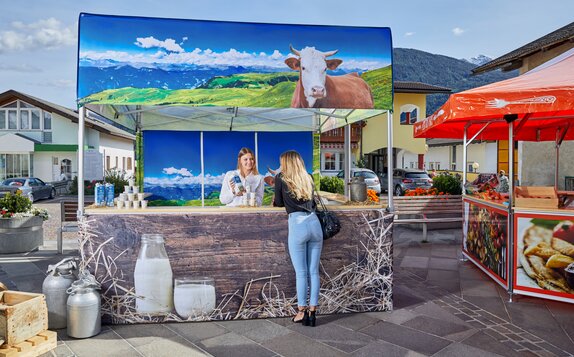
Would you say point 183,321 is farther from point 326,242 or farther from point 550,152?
point 550,152

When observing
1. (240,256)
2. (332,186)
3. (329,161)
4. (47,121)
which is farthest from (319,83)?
(47,121)

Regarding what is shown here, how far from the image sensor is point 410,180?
2203 centimetres

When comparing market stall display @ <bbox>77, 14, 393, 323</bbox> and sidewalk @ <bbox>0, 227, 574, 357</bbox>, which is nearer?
sidewalk @ <bbox>0, 227, 574, 357</bbox>

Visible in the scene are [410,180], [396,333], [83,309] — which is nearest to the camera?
[83,309]

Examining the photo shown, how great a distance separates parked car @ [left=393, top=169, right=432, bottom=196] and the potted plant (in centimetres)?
1654

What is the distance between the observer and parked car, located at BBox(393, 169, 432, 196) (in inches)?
856

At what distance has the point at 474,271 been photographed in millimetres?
6961

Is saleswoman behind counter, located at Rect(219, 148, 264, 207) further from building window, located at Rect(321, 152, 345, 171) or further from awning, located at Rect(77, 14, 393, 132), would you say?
building window, located at Rect(321, 152, 345, 171)

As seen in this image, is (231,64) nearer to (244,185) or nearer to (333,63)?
(333,63)

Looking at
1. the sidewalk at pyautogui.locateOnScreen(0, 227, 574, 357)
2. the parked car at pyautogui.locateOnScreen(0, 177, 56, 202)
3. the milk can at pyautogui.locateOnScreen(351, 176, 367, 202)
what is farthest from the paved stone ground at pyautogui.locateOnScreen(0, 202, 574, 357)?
the parked car at pyautogui.locateOnScreen(0, 177, 56, 202)

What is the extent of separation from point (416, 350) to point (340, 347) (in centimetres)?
64

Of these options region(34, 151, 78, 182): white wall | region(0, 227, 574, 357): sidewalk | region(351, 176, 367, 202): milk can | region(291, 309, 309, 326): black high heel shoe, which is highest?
region(34, 151, 78, 182): white wall

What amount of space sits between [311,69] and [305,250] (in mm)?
1776

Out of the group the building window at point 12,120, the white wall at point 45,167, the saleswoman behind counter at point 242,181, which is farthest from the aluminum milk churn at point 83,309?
the building window at point 12,120
